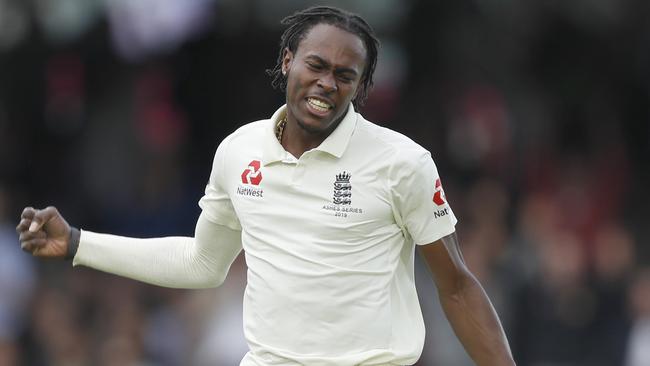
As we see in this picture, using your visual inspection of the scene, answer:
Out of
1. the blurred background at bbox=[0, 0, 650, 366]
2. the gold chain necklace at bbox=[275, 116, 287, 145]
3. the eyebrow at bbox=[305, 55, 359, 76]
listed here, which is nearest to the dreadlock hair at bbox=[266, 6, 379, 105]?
the eyebrow at bbox=[305, 55, 359, 76]

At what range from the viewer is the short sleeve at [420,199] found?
500cm

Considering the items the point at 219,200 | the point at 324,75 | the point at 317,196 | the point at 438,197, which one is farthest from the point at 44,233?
the point at 438,197

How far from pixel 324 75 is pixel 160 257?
1127 mm

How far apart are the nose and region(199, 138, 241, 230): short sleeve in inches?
21.9

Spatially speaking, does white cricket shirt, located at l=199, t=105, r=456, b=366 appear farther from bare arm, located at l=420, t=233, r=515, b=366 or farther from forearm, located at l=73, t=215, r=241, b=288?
forearm, located at l=73, t=215, r=241, b=288

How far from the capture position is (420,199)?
5000 mm

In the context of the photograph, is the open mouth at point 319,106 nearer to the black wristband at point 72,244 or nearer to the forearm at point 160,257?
the forearm at point 160,257

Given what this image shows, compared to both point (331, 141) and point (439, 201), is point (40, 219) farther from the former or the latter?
point (439, 201)

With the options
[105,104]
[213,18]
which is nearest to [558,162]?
[213,18]

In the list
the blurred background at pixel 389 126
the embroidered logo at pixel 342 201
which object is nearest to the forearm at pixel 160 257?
the embroidered logo at pixel 342 201

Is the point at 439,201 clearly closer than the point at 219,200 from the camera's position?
Yes

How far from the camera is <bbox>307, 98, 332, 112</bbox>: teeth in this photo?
5078 millimetres

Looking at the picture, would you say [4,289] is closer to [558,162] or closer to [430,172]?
[558,162]

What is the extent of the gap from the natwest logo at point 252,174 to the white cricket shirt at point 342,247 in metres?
0.01
